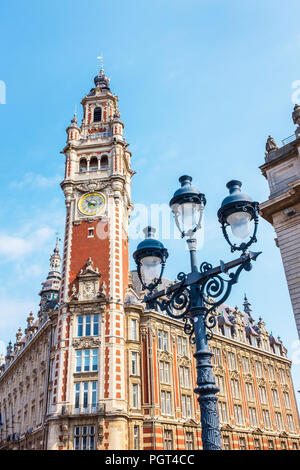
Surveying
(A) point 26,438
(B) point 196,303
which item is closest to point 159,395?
(A) point 26,438

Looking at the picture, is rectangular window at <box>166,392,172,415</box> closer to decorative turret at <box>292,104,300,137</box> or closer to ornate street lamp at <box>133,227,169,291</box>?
decorative turret at <box>292,104,300,137</box>

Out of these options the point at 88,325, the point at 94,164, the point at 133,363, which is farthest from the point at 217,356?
the point at 94,164

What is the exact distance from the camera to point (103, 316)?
3941 cm

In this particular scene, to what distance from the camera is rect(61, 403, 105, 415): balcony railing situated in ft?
116

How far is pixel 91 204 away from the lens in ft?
151

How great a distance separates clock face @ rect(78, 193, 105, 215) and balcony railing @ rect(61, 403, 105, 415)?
63.4 ft

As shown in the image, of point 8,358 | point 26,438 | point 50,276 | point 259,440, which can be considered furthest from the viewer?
point 8,358

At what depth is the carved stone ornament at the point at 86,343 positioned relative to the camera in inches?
1503

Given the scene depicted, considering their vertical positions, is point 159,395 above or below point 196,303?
above

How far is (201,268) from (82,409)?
97.8ft

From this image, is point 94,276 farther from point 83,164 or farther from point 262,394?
point 262,394

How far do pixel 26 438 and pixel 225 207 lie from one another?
46408mm

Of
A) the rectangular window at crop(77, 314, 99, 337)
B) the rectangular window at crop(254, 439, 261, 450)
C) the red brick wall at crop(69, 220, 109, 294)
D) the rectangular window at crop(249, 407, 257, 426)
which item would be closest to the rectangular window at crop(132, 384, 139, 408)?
the rectangular window at crop(77, 314, 99, 337)
